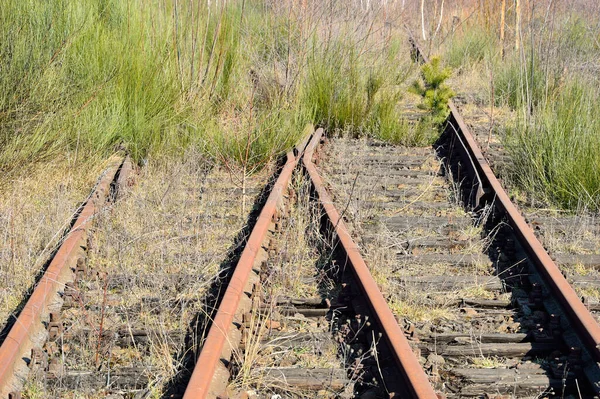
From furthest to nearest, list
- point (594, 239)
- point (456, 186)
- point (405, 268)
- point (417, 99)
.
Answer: point (417, 99)
point (456, 186)
point (594, 239)
point (405, 268)

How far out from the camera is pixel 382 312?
4461mm

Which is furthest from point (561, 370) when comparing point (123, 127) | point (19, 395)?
point (123, 127)

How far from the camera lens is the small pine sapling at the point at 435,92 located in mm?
9062

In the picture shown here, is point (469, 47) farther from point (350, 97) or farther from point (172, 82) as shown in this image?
point (172, 82)

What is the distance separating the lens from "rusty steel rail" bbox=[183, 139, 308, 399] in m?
3.74

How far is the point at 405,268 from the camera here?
18.5 feet

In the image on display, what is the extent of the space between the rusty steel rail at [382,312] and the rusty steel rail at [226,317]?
19.6 inches

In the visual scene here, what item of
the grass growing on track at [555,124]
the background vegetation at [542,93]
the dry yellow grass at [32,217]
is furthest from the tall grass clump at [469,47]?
the dry yellow grass at [32,217]

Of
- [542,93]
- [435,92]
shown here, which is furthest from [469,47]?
[435,92]

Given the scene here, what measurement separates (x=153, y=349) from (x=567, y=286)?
2.59 m

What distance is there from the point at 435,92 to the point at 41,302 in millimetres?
5823

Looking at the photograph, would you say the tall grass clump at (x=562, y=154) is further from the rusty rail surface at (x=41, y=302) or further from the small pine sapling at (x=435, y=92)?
the rusty rail surface at (x=41, y=302)

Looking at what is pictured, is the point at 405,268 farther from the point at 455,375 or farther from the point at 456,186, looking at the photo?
the point at 456,186

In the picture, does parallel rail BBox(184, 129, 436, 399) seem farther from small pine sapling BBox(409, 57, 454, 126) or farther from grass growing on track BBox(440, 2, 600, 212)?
small pine sapling BBox(409, 57, 454, 126)
